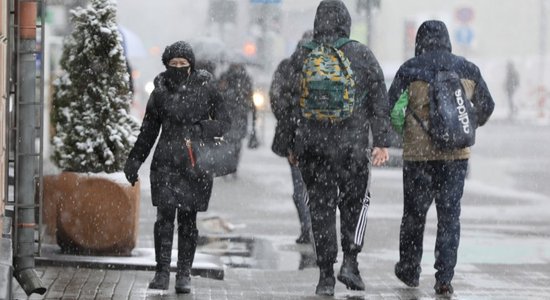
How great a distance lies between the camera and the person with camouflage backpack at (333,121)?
9.34m

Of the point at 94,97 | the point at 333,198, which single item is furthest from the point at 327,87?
the point at 94,97

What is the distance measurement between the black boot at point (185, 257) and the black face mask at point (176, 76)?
0.96m

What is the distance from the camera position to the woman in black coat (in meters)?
9.53

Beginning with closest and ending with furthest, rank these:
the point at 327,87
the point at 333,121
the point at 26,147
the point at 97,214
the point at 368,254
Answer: the point at 26,147 → the point at 327,87 → the point at 333,121 → the point at 97,214 → the point at 368,254

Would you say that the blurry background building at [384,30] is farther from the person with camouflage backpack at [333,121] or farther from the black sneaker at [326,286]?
the black sneaker at [326,286]

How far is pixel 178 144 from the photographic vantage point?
952 cm

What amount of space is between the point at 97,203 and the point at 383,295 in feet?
8.63

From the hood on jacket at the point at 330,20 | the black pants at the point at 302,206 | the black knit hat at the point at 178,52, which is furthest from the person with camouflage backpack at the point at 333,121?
the black pants at the point at 302,206

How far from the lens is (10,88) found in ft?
31.0

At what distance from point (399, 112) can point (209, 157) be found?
1369mm

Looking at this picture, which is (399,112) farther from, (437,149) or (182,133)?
(182,133)

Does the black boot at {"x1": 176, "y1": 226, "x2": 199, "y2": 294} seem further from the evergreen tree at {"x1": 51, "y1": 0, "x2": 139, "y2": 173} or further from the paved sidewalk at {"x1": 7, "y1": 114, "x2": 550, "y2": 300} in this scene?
the evergreen tree at {"x1": 51, "y1": 0, "x2": 139, "y2": 173}

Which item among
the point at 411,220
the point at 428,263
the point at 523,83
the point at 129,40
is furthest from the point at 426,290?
the point at 523,83

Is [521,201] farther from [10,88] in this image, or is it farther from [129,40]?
[129,40]
